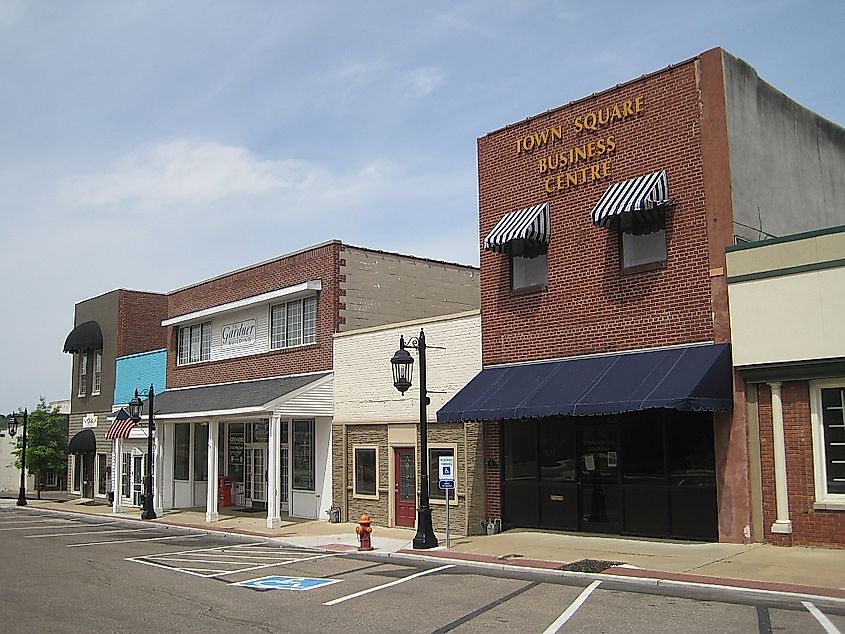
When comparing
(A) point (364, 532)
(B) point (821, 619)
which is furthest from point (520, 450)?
(B) point (821, 619)

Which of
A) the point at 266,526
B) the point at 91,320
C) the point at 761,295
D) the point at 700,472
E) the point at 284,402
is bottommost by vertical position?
the point at 266,526

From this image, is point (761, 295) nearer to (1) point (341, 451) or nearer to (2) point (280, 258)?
(1) point (341, 451)

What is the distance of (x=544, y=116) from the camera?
65.2ft

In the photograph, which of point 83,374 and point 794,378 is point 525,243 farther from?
point 83,374

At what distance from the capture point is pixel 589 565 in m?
14.5

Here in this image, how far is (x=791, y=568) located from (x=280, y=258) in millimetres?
18152

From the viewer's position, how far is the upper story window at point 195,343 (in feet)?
105

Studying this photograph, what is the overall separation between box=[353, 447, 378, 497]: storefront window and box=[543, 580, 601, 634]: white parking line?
10.5m

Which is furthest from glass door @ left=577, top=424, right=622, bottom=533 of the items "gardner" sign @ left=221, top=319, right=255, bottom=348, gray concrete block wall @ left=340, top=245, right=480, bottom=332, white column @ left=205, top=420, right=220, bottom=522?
"gardner" sign @ left=221, top=319, right=255, bottom=348

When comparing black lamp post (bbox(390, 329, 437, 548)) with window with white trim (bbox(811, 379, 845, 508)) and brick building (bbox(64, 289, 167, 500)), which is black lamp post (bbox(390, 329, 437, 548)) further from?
brick building (bbox(64, 289, 167, 500))

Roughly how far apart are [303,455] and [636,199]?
13230 millimetres

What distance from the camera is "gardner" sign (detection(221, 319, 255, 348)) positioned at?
29.3m

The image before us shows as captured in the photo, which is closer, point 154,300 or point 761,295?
point 761,295

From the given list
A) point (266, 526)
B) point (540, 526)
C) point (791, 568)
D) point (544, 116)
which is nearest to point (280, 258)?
point (266, 526)
